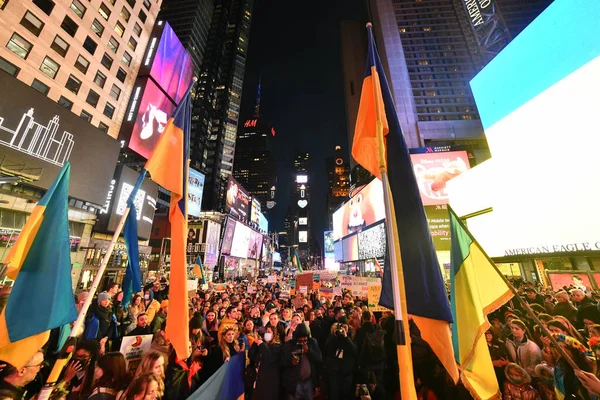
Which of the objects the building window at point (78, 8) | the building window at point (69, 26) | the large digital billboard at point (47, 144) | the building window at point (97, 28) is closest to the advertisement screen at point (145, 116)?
the large digital billboard at point (47, 144)

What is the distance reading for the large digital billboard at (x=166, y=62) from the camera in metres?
27.1

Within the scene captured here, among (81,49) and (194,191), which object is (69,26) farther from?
(194,191)

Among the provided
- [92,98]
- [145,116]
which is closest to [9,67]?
[92,98]

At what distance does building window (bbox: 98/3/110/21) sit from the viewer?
24.9 meters

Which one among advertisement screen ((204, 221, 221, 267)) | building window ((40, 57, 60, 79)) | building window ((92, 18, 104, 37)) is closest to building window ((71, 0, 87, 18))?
building window ((92, 18, 104, 37))

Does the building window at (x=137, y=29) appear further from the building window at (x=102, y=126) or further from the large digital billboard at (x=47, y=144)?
the large digital billboard at (x=47, y=144)

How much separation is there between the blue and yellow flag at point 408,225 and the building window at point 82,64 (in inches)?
1220

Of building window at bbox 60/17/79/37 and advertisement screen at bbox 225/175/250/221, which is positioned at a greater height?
building window at bbox 60/17/79/37

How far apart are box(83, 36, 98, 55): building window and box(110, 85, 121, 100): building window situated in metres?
3.41

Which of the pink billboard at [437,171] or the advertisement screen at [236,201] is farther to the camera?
the advertisement screen at [236,201]

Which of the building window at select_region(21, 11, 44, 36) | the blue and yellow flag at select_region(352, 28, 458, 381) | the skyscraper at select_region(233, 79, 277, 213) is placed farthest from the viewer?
the skyscraper at select_region(233, 79, 277, 213)

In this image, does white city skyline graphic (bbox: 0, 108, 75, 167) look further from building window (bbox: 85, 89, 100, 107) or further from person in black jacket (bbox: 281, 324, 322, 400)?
person in black jacket (bbox: 281, 324, 322, 400)

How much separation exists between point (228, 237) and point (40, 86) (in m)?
36.6

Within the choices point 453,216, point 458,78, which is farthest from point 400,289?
point 458,78
